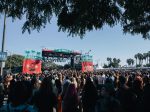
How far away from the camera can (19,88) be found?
735cm

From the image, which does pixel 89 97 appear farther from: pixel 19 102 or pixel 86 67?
pixel 86 67

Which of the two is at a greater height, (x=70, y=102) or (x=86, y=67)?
(x=86, y=67)

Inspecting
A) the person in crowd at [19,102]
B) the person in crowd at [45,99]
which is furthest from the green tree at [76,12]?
the person in crowd at [45,99]

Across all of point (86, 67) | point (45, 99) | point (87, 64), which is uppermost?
point (87, 64)

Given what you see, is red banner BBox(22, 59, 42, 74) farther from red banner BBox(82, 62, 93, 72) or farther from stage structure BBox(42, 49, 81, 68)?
stage structure BBox(42, 49, 81, 68)

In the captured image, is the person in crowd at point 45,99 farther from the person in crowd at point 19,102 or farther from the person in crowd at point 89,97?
the person in crowd at point 89,97

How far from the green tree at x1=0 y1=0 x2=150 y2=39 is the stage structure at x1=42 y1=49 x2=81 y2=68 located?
72447mm

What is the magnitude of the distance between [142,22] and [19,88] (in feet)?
11.2

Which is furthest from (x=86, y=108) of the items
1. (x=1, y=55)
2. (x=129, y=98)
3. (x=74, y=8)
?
(x=1, y=55)

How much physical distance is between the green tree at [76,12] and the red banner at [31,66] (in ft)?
84.8

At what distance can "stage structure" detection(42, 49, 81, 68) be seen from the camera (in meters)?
77.6

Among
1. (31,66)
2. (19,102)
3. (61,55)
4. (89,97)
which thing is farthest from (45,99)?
(61,55)

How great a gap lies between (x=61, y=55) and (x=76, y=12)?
74.9m

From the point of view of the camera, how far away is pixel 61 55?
259 feet
